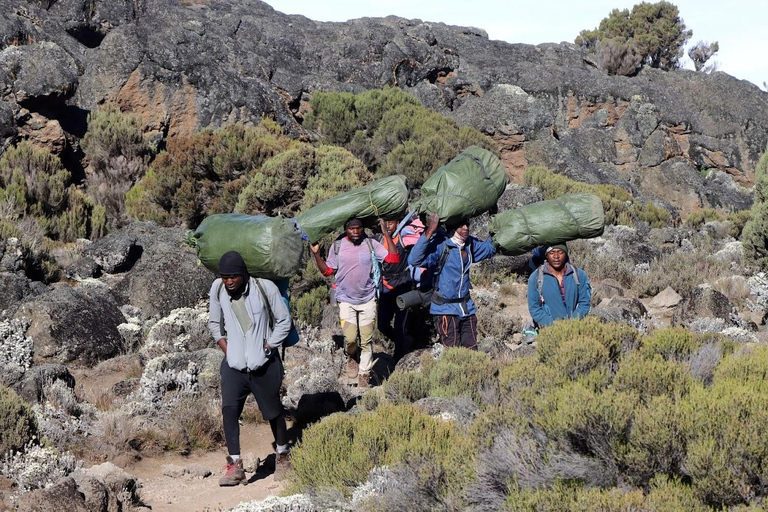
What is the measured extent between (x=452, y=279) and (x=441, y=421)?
228cm

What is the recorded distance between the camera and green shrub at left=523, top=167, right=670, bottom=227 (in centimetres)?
1908

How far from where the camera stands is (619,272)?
14359 mm

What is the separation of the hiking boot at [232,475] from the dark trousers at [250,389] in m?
0.09

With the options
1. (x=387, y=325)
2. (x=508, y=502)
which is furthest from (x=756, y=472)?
(x=387, y=325)

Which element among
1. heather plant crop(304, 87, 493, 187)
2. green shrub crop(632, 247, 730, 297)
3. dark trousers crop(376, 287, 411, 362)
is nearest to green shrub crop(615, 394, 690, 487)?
dark trousers crop(376, 287, 411, 362)

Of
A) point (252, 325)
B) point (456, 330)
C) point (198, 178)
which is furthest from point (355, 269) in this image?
point (198, 178)

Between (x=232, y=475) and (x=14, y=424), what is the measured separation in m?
1.55

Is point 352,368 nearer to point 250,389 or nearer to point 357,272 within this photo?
point 357,272

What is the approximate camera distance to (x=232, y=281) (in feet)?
17.9

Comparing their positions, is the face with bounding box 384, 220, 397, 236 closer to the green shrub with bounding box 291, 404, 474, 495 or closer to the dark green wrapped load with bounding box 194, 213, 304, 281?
the dark green wrapped load with bounding box 194, 213, 304, 281

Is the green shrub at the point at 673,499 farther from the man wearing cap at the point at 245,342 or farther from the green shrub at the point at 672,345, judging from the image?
the man wearing cap at the point at 245,342

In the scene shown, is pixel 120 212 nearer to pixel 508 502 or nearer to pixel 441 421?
pixel 441 421

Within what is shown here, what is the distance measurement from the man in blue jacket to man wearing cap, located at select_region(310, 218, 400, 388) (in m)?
0.46

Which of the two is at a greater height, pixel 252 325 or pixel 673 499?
pixel 252 325
